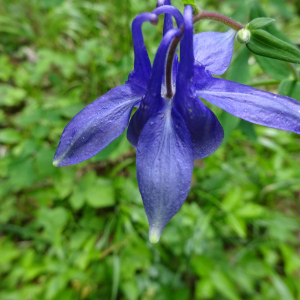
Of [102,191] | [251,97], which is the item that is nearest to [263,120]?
[251,97]

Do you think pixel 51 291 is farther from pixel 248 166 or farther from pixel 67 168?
pixel 248 166

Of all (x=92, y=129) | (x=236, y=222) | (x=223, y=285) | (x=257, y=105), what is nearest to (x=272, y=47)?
(x=257, y=105)

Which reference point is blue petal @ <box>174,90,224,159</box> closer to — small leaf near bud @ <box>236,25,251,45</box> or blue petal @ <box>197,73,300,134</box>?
blue petal @ <box>197,73,300,134</box>

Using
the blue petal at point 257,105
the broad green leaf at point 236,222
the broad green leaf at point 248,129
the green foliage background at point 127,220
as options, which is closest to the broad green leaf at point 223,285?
the green foliage background at point 127,220

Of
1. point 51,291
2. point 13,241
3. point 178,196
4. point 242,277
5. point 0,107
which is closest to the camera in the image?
point 178,196

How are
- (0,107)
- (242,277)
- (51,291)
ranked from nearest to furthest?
1. (51,291)
2. (242,277)
3. (0,107)

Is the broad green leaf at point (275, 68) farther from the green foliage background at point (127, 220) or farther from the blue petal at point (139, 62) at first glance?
the blue petal at point (139, 62)

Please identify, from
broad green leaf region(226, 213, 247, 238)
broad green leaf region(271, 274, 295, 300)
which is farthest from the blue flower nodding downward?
broad green leaf region(271, 274, 295, 300)
